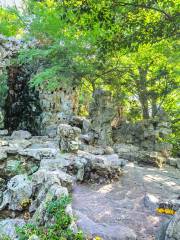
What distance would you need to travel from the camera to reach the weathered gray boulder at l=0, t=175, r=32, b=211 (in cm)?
685

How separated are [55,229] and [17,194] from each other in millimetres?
2631

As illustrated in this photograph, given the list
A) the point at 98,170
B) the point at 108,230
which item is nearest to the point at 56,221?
the point at 108,230

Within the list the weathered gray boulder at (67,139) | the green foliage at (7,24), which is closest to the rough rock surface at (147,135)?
the weathered gray boulder at (67,139)

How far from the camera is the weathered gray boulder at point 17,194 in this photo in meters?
6.85

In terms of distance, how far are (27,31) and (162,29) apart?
1366 cm

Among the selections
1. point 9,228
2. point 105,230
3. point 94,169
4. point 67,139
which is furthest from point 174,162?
point 9,228

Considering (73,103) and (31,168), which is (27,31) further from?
(31,168)

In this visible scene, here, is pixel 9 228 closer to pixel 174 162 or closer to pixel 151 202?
pixel 151 202

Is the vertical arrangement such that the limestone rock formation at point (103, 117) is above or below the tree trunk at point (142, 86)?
below

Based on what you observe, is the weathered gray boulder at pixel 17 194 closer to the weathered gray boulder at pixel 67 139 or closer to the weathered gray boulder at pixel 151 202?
the weathered gray boulder at pixel 151 202

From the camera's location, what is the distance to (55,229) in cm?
469

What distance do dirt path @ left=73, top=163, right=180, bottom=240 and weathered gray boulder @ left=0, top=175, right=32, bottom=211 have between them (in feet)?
4.19

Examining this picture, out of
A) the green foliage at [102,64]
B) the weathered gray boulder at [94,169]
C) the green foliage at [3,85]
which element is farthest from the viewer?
the green foliage at [3,85]

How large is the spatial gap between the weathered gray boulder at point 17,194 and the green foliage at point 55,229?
182 centimetres
